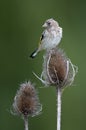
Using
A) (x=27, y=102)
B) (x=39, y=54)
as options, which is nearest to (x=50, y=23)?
(x=27, y=102)

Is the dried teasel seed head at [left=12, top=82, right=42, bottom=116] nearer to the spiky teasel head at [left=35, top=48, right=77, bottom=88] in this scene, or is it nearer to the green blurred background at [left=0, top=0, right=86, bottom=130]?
the spiky teasel head at [left=35, top=48, right=77, bottom=88]

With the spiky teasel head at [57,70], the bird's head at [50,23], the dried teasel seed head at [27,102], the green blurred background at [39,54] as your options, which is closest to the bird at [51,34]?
the bird's head at [50,23]

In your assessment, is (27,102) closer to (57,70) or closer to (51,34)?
(57,70)

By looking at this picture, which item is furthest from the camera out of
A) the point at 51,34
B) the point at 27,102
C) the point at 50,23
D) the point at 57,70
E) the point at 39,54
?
the point at 39,54

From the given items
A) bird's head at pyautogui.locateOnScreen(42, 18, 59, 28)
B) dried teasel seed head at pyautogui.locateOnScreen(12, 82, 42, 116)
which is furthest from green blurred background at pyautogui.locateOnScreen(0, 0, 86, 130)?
dried teasel seed head at pyautogui.locateOnScreen(12, 82, 42, 116)

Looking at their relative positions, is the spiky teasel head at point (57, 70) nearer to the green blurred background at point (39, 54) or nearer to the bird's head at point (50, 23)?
the bird's head at point (50, 23)

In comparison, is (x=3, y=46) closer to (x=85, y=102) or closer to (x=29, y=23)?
(x=29, y=23)

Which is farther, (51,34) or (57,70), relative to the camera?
(51,34)

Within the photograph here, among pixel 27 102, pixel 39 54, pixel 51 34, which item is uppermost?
pixel 39 54
